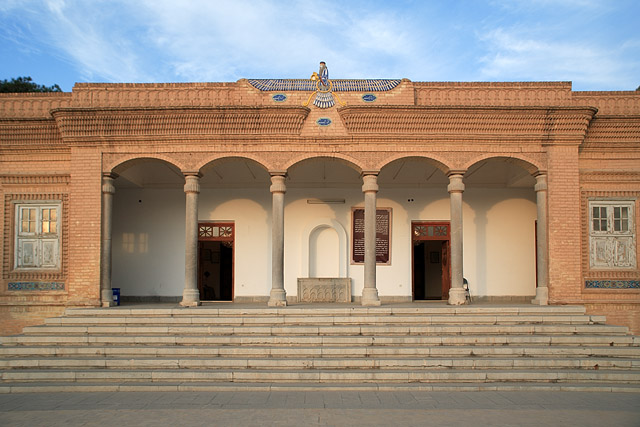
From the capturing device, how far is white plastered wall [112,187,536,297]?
15.6 meters

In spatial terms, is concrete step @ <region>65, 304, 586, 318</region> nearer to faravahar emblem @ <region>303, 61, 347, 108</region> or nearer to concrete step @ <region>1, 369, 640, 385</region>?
concrete step @ <region>1, 369, 640, 385</region>

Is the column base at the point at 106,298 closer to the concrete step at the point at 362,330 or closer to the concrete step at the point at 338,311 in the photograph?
the concrete step at the point at 338,311

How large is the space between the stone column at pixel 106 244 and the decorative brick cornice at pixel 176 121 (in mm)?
1122

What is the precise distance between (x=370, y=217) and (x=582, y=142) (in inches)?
213

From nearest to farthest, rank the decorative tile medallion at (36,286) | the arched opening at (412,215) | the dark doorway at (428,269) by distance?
the decorative tile medallion at (36,286)
the arched opening at (412,215)
the dark doorway at (428,269)

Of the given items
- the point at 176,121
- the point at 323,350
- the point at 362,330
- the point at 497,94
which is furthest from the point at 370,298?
the point at 176,121

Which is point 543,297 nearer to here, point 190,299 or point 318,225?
point 318,225

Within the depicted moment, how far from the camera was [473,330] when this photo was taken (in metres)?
10.6

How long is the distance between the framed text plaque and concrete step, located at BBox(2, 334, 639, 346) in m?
5.23

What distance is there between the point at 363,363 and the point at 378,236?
6572 mm

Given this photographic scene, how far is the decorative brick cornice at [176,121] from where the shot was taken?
12.3 metres

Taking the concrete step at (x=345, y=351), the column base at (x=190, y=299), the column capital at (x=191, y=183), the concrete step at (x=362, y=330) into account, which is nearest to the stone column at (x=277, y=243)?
Answer: the concrete step at (x=362, y=330)

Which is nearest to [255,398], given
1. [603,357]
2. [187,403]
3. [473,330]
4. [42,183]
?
[187,403]

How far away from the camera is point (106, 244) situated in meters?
12.6
